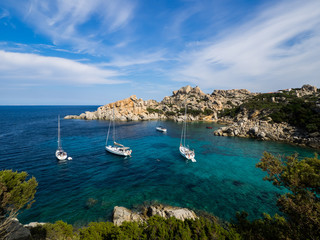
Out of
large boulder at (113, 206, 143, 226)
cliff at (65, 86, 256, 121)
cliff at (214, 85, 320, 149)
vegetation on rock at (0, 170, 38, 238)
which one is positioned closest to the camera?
vegetation on rock at (0, 170, 38, 238)

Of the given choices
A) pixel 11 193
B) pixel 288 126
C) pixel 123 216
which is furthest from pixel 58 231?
pixel 288 126

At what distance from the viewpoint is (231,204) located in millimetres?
18547

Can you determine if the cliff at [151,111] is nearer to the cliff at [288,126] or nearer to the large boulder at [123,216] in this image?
the cliff at [288,126]

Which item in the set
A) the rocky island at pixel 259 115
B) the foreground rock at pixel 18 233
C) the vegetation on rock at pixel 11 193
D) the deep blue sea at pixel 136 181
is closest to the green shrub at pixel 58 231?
the foreground rock at pixel 18 233

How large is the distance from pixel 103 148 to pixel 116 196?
2400cm

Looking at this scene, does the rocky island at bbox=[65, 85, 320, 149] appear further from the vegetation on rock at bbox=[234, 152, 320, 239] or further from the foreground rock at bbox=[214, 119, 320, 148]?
the vegetation on rock at bbox=[234, 152, 320, 239]

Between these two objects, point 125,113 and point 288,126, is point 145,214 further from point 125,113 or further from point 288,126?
point 125,113

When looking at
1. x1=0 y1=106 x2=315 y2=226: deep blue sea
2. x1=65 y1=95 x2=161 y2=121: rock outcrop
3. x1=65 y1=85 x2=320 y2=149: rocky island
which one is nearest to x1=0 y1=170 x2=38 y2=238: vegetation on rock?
x1=0 y1=106 x2=315 y2=226: deep blue sea

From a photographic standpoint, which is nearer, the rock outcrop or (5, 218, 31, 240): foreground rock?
(5, 218, 31, 240): foreground rock

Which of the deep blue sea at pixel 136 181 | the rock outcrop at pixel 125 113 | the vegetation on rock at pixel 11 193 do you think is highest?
the rock outcrop at pixel 125 113

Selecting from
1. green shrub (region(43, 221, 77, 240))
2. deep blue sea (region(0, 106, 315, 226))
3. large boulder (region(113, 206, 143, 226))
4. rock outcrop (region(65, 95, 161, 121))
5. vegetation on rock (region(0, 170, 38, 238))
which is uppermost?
rock outcrop (region(65, 95, 161, 121))

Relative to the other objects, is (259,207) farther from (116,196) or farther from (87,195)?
(87,195)

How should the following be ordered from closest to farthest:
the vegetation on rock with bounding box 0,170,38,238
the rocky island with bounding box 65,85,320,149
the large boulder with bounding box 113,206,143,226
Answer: the vegetation on rock with bounding box 0,170,38,238, the large boulder with bounding box 113,206,143,226, the rocky island with bounding box 65,85,320,149


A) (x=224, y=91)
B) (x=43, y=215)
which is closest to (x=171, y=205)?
(x=43, y=215)
